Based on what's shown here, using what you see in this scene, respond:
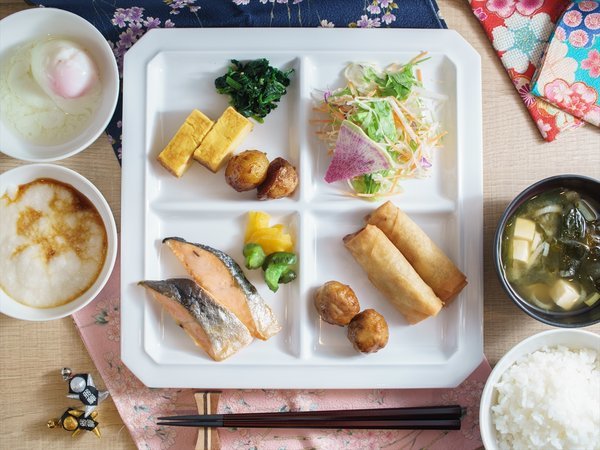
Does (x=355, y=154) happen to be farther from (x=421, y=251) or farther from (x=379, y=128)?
(x=421, y=251)

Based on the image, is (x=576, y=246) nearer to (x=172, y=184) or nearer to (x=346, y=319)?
(x=346, y=319)

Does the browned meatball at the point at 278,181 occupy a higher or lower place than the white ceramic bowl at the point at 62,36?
lower

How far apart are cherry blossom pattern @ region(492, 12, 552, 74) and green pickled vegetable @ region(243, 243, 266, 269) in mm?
1408

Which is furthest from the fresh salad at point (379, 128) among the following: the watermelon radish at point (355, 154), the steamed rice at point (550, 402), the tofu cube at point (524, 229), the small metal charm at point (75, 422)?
the small metal charm at point (75, 422)

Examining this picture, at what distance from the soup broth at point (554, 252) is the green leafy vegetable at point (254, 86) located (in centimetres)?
115

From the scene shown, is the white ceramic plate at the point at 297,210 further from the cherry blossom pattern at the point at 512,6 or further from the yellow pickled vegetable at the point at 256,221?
the cherry blossom pattern at the point at 512,6

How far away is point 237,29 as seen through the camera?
110 inches

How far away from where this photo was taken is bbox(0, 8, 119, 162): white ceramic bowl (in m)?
2.70

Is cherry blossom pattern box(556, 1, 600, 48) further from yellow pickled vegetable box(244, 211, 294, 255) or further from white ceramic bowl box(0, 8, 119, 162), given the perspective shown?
white ceramic bowl box(0, 8, 119, 162)

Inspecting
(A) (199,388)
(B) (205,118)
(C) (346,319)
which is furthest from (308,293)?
(B) (205,118)

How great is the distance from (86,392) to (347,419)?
1.17 m

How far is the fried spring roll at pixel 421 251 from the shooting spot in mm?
2719

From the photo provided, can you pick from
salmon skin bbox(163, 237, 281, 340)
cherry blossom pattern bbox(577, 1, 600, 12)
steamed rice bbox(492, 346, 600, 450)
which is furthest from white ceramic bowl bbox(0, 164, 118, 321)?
cherry blossom pattern bbox(577, 1, 600, 12)

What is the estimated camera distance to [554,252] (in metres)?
2.63
